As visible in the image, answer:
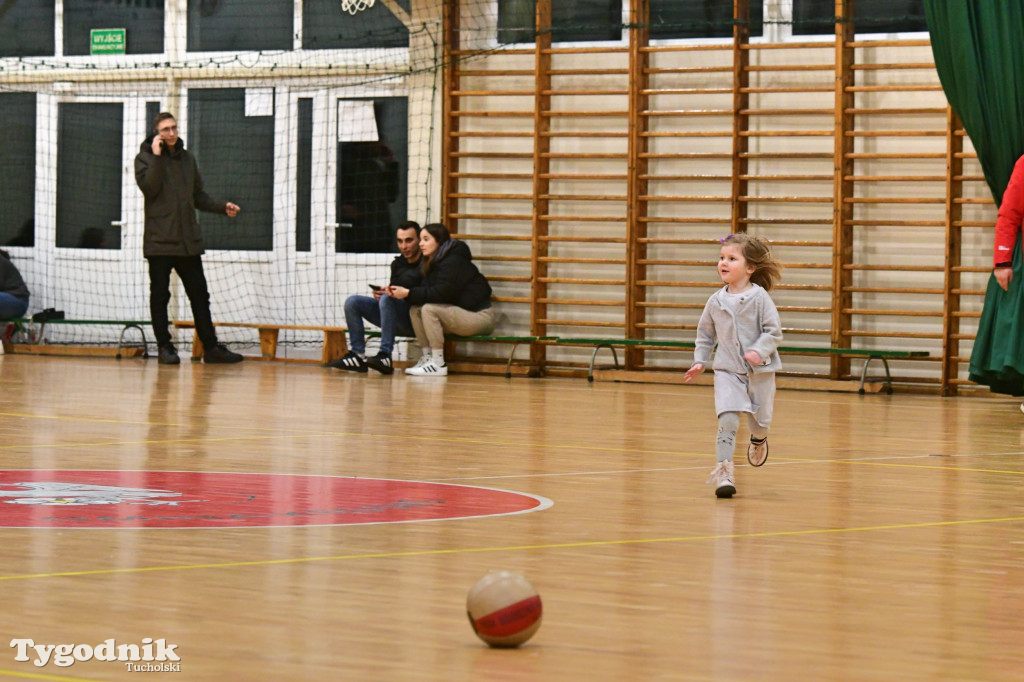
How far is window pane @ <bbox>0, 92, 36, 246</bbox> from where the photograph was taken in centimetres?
1298

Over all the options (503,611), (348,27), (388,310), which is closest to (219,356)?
(388,310)

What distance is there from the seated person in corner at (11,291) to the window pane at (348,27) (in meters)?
3.07

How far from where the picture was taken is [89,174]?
1289cm

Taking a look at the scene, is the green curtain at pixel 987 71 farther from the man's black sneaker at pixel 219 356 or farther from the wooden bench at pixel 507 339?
the man's black sneaker at pixel 219 356

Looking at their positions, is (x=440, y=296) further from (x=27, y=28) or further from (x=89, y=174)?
(x=27, y=28)

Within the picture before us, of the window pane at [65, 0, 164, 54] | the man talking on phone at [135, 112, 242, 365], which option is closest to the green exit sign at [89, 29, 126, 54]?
the window pane at [65, 0, 164, 54]

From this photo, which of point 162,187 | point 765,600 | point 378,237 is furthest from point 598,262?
point 765,600

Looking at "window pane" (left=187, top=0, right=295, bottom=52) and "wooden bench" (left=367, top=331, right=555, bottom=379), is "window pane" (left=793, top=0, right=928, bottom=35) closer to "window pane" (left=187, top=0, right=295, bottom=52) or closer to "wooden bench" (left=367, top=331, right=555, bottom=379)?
"wooden bench" (left=367, top=331, right=555, bottom=379)

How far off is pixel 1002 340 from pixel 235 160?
6673 millimetres

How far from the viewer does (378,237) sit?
11906 millimetres

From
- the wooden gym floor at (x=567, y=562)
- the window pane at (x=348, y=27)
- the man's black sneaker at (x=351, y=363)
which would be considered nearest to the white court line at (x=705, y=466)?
the wooden gym floor at (x=567, y=562)

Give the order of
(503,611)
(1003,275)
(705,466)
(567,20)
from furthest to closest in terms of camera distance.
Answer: (567,20), (1003,275), (705,466), (503,611)

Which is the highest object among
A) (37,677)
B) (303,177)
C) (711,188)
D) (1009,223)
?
(303,177)

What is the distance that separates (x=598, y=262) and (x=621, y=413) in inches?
138
